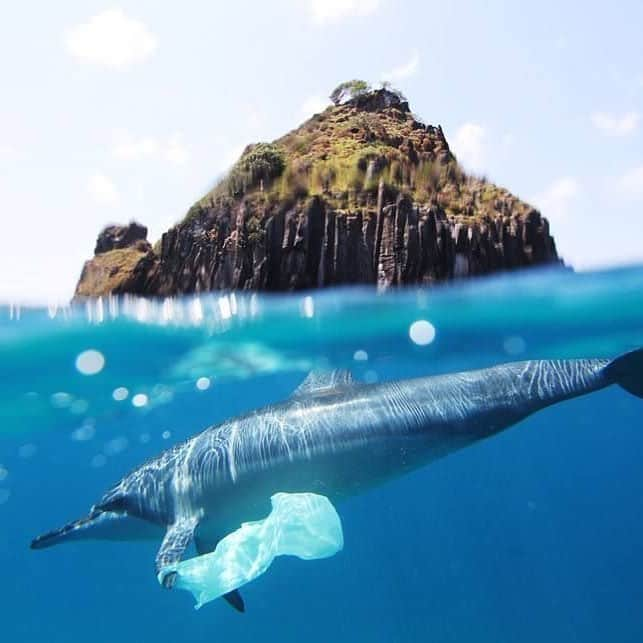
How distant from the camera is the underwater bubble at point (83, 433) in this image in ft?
86.1

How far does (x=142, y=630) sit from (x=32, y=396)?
25.4 metres

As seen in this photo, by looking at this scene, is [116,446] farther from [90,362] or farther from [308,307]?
[308,307]

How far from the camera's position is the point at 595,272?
500 inches

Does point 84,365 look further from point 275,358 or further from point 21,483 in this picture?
point 21,483

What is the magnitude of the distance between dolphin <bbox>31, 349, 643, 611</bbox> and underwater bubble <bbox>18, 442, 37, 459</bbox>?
818 inches

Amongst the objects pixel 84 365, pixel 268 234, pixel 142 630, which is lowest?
pixel 142 630

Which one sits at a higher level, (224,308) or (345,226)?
(345,226)

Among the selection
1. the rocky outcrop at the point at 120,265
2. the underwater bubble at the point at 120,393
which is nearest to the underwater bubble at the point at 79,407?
the underwater bubble at the point at 120,393

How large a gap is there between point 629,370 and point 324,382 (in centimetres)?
408

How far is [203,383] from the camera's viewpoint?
876 inches

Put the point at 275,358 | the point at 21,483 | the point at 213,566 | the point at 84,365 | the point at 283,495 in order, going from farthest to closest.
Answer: the point at 21,483 → the point at 275,358 → the point at 84,365 → the point at 283,495 → the point at 213,566

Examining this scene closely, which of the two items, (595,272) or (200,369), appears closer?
(595,272)

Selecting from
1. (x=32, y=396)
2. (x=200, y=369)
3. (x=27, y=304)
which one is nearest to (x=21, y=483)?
(x=32, y=396)

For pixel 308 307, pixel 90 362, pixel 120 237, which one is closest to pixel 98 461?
pixel 90 362
